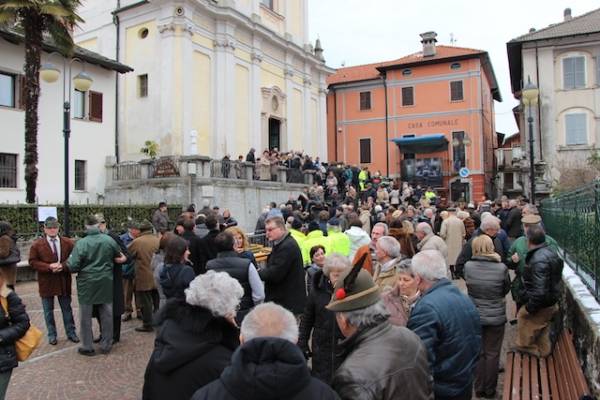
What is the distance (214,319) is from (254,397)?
104 cm

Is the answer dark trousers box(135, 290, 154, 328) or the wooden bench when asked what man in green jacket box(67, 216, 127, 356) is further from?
the wooden bench

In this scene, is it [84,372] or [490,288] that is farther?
[84,372]

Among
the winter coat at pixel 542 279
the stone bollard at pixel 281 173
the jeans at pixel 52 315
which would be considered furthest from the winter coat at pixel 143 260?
the stone bollard at pixel 281 173

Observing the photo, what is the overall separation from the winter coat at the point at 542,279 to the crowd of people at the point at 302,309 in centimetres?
2

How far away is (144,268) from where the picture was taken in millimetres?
8484

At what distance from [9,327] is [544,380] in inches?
206

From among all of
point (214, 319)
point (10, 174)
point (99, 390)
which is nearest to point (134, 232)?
point (99, 390)

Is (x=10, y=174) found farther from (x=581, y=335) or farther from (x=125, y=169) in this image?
(x=581, y=335)

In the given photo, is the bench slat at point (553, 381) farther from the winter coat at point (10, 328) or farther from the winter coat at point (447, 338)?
the winter coat at point (10, 328)

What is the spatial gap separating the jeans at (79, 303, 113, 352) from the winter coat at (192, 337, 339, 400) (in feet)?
19.2

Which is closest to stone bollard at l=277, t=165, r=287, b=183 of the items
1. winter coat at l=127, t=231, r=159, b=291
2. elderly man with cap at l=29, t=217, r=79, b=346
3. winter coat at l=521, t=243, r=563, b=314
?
winter coat at l=127, t=231, r=159, b=291

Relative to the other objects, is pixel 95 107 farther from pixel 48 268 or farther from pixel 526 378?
pixel 526 378

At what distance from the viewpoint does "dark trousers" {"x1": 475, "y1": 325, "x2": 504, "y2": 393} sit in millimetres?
5664

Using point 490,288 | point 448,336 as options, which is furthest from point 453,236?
point 448,336
